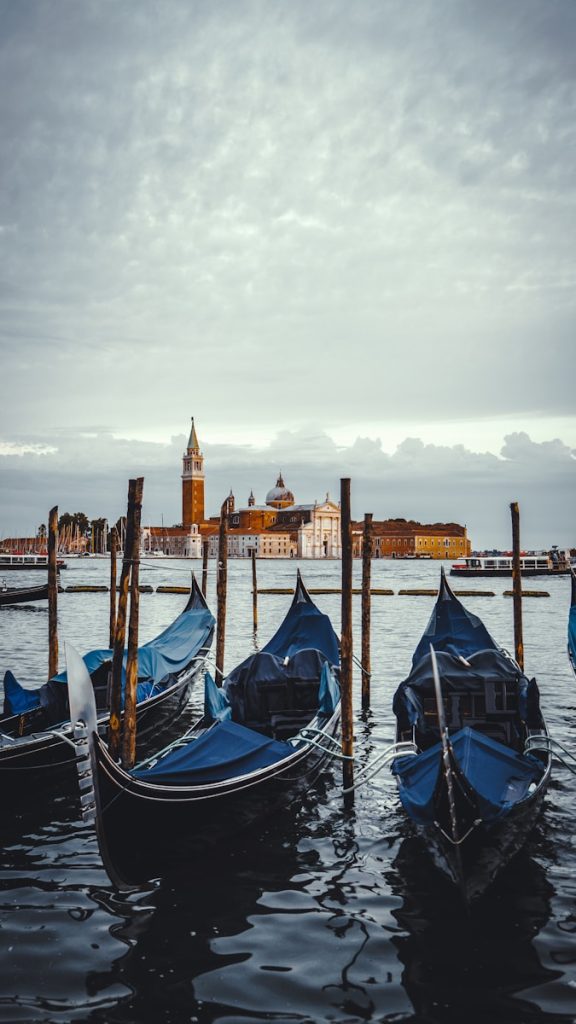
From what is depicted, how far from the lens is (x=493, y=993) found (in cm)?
427

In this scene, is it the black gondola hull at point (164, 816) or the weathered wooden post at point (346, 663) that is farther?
the weathered wooden post at point (346, 663)

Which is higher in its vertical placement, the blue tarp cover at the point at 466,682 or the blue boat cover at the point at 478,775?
the blue tarp cover at the point at 466,682

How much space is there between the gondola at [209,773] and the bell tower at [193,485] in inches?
4927

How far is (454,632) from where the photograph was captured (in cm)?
988

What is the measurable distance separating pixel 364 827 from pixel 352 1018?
2.82 m

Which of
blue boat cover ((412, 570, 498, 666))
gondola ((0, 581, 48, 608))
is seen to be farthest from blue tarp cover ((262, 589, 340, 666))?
gondola ((0, 581, 48, 608))

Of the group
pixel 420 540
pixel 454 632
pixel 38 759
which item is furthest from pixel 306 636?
pixel 420 540

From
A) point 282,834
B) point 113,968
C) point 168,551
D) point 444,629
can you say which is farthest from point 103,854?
point 168,551

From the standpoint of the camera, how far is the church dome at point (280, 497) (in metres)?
139

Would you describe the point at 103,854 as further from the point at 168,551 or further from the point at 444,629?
the point at 168,551

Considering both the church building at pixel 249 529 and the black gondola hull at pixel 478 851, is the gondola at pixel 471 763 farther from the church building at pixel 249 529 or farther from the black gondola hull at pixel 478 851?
the church building at pixel 249 529

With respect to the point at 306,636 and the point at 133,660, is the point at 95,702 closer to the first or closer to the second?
the point at 133,660

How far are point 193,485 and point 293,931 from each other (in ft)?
431

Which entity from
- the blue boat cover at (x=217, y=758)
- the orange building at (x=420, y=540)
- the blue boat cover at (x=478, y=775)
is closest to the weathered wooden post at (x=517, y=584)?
the blue boat cover at (x=478, y=775)
